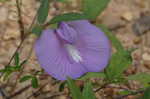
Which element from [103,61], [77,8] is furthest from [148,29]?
[103,61]

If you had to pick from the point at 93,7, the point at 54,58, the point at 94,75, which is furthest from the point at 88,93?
the point at 93,7

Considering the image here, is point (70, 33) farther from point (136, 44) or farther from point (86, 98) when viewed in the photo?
point (136, 44)

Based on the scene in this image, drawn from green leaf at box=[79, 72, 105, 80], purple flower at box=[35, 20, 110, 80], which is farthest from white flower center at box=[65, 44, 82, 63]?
green leaf at box=[79, 72, 105, 80]

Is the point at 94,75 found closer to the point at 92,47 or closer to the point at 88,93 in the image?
the point at 92,47

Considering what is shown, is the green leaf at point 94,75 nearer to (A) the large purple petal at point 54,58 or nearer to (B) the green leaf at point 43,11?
(A) the large purple petal at point 54,58

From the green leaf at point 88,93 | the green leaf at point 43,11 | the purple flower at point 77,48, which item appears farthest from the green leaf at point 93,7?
the green leaf at point 88,93

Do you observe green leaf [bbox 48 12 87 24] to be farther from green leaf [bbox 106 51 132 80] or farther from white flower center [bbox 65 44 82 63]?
green leaf [bbox 106 51 132 80]
